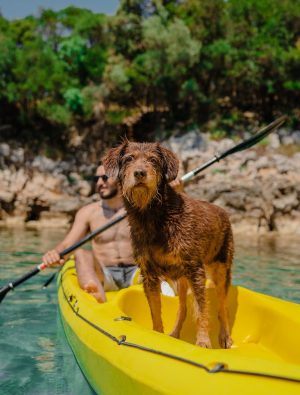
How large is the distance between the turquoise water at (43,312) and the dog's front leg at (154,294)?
2.88 ft

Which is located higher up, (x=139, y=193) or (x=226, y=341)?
(x=139, y=193)

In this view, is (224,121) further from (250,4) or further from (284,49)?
(250,4)

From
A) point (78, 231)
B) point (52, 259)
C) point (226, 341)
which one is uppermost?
point (78, 231)

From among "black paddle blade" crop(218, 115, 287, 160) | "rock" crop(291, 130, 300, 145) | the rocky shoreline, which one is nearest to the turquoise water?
"black paddle blade" crop(218, 115, 287, 160)

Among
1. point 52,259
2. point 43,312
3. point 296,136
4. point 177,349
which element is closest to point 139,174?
point 177,349

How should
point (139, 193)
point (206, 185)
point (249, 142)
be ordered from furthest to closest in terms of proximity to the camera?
point (206, 185) < point (249, 142) < point (139, 193)

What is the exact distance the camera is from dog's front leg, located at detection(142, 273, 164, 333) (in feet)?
11.5

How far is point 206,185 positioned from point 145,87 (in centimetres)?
729

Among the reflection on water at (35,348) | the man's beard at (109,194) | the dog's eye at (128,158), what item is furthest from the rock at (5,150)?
the dog's eye at (128,158)

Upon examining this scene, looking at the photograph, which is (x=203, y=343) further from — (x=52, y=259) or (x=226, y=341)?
(x=52, y=259)

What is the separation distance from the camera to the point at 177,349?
2.75 metres

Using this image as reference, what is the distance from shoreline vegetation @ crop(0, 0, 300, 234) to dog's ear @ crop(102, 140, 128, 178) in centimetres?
1641

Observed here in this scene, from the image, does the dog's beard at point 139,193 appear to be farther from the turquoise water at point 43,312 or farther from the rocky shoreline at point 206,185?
the rocky shoreline at point 206,185

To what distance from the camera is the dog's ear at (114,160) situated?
338 centimetres
